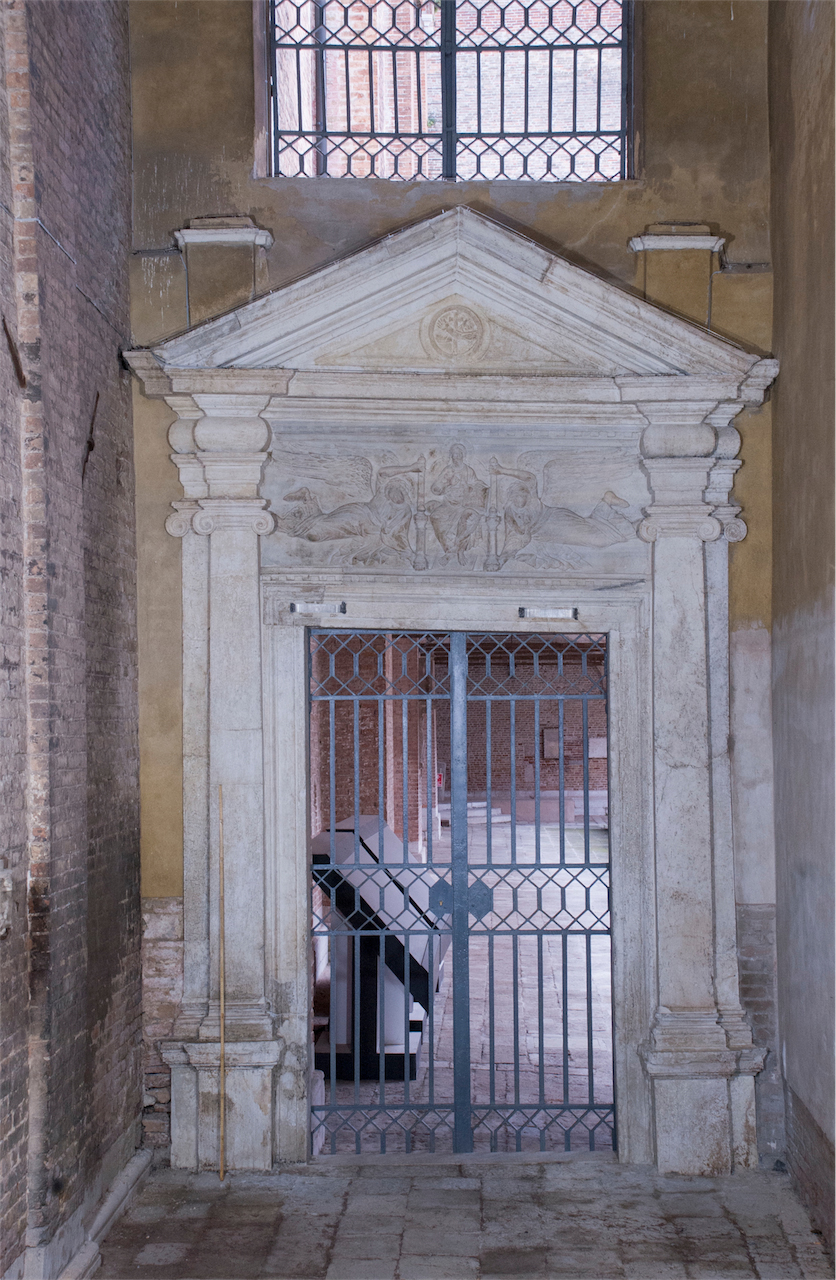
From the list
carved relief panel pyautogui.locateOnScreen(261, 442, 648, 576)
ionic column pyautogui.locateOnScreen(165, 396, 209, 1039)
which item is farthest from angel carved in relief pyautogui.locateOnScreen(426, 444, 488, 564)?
ionic column pyautogui.locateOnScreen(165, 396, 209, 1039)

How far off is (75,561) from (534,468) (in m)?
2.39

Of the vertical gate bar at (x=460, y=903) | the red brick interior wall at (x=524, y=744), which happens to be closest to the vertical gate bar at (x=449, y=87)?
the vertical gate bar at (x=460, y=903)

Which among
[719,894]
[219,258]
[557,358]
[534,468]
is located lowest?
[719,894]

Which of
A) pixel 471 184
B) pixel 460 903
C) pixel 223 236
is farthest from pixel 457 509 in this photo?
pixel 460 903

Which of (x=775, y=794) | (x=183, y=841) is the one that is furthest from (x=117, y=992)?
(x=775, y=794)

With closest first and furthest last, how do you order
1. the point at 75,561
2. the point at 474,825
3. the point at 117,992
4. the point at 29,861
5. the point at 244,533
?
the point at 29,861
the point at 75,561
the point at 117,992
the point at 244,533
the point at 474,825

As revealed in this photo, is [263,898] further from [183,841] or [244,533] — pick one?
[244,533]

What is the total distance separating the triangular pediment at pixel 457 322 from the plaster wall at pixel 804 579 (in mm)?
513

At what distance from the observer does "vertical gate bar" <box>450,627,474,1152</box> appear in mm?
5445

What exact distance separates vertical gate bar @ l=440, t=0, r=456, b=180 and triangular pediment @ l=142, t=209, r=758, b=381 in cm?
100

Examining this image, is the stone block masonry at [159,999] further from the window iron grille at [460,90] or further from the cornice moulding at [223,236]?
the window iron grille at [460,90]

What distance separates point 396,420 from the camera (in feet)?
17.7

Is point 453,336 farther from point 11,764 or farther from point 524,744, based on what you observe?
point 524,744

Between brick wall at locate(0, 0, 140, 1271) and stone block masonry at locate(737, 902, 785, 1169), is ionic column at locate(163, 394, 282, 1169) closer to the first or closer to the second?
brick wall at locate(0, 0, 140, 1271)
